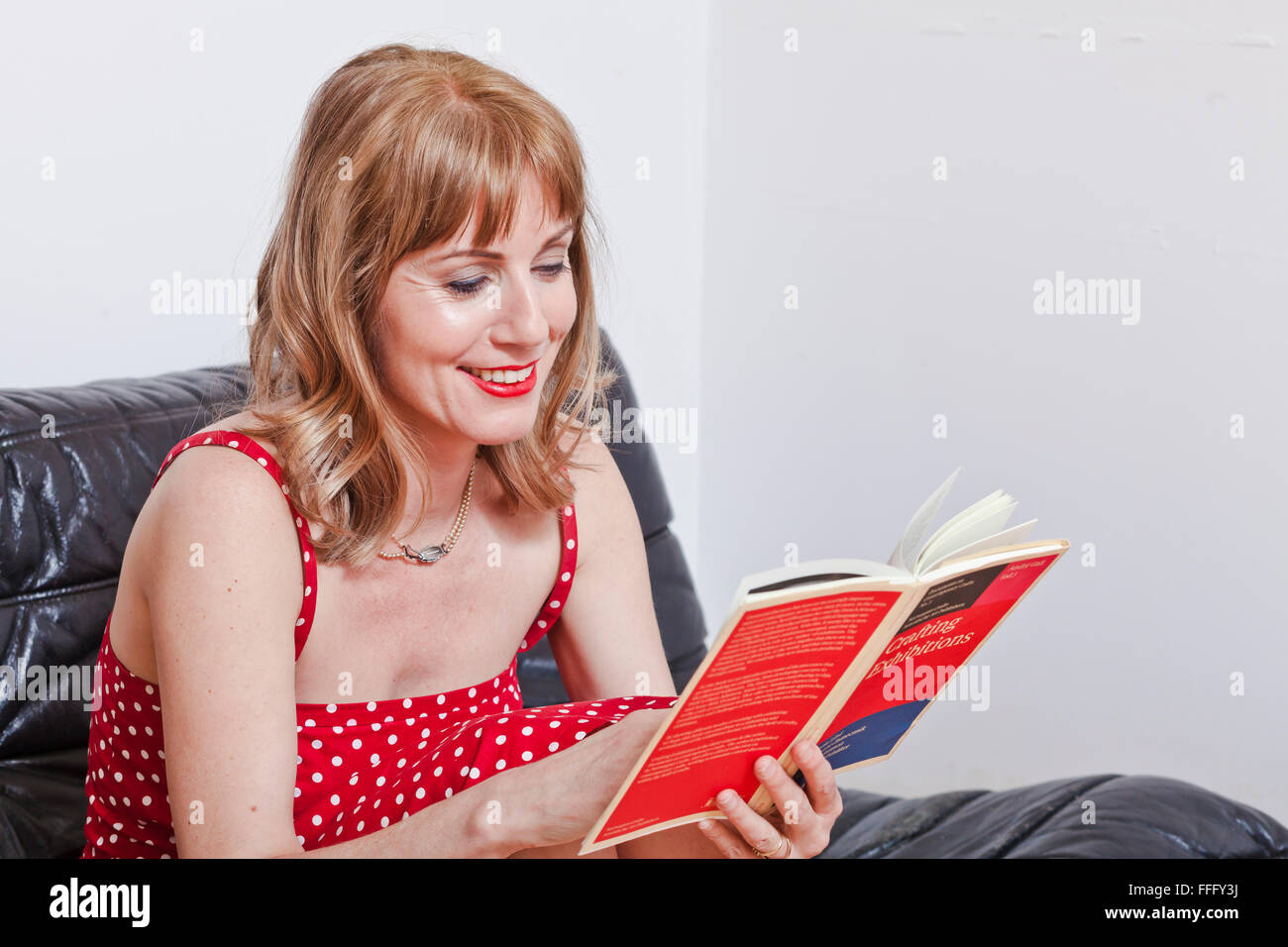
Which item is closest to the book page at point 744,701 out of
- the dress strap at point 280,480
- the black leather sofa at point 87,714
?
the dress strap at point 280,480

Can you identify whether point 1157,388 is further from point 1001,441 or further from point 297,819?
point 297,819

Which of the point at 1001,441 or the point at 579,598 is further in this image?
the point at 1001,441

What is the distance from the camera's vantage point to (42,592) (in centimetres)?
153

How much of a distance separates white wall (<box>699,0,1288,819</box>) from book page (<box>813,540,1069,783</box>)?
1.38 meters

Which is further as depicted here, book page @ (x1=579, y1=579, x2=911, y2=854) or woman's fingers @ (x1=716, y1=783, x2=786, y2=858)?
woman's fingers @ (x1=716, y1=783, x2=786, y2=858)

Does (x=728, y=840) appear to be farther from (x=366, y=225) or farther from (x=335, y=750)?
(x=366, y=225)

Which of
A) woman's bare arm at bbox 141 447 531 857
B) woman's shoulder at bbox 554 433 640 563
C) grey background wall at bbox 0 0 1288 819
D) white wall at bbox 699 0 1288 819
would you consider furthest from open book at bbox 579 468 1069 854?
white wall at bbox 699 0 1288 819

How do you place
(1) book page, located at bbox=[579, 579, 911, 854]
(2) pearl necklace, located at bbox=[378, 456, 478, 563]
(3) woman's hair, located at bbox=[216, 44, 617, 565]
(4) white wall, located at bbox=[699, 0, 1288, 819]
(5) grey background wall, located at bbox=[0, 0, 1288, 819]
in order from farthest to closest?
(4) white wall, located at bbox=[699, 0, 1288, 819]
(5) grey background wall, located at bbox=[0, 0, 1288, 819]
(2) pearl necklace, located at bbox=[378, 456, 478, 563]
(3) woman's hair, located at bbox=[216, 44, 617, 565]
(1) book page, located at bbox=[579, 579, 911, 854]

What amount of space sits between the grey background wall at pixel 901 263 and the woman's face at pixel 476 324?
81 centimetres

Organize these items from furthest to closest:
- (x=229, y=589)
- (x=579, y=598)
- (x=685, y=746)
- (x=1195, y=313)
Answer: (x=1195, y=313)
(x=579, y=598)
(x=229, y=589)
(x=685, y=746)

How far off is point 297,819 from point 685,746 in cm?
47

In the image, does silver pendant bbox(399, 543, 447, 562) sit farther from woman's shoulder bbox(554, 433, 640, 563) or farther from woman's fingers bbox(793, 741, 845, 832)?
woman's fingers bbox(793, 741, 845, 832)

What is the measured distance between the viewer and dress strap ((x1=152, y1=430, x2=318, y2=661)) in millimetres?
1150
